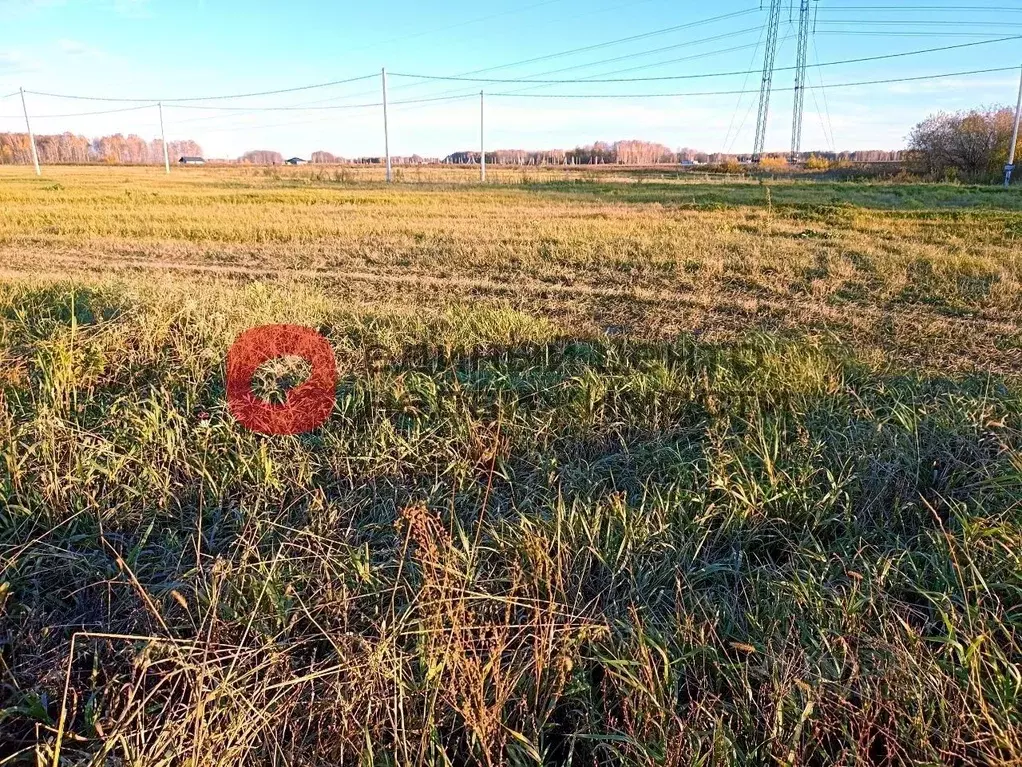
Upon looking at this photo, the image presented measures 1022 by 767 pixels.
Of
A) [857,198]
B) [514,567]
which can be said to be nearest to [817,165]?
[857,198]

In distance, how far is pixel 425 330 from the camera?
6.28 m

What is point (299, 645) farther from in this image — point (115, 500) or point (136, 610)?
point (115, 500)

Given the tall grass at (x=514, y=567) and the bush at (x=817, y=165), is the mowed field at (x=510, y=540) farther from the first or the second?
the bush at (x=817, y=165)

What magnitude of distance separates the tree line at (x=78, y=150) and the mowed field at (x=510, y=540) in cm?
12186

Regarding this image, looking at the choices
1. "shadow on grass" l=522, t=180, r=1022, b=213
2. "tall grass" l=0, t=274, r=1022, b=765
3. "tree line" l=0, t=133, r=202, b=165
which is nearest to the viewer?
"tall grass" l=0, t=274, r=1022, b=765

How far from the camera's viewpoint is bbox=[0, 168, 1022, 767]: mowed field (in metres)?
2.02

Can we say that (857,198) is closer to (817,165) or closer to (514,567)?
(514,567)

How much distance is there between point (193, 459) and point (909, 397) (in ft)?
16.2

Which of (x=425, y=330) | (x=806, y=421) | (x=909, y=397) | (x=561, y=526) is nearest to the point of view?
(x=561, y=526)

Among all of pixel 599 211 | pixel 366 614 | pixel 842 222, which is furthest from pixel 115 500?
pixel 599 211

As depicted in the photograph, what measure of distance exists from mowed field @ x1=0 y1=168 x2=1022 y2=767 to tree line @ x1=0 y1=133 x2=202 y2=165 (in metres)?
122

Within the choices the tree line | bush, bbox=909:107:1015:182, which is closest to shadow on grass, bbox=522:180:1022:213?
bush, bbox=909:107:1015:182

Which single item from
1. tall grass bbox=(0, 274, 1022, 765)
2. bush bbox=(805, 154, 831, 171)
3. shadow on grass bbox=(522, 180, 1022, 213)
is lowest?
tall grass bbox=(0, 274, 1022, 765)

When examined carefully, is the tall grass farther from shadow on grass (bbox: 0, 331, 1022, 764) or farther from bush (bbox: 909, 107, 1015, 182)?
bush (bbox: 909, 107, 1015, 182)
